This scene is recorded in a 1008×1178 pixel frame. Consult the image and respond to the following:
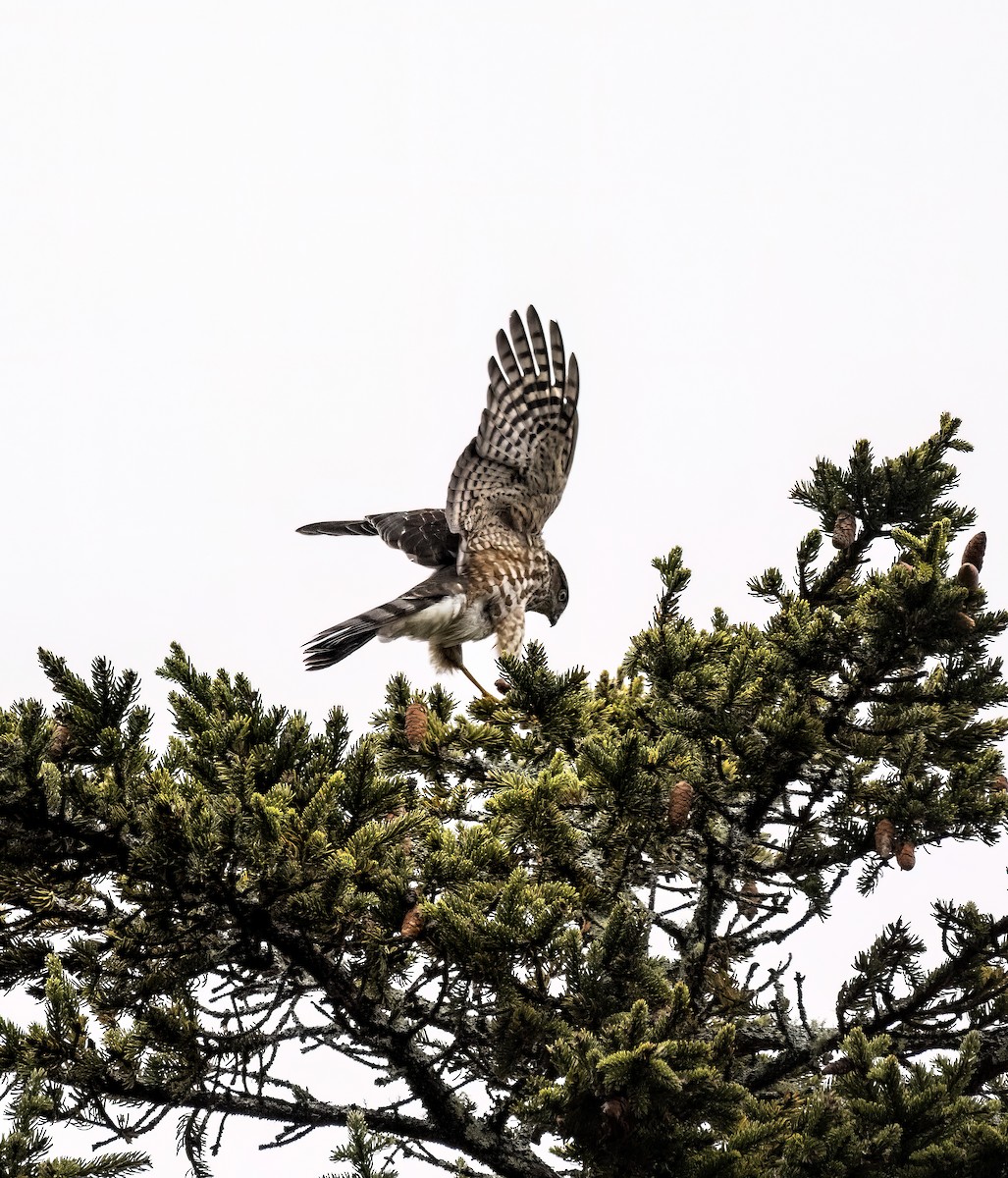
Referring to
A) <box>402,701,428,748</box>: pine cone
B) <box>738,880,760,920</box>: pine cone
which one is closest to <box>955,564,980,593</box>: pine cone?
<box>738,880,760,920</box>: pine cone

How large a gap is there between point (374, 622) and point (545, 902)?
4.12 m

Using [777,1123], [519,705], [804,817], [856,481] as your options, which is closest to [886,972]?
[804,817]

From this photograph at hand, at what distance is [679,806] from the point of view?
4.03 meters

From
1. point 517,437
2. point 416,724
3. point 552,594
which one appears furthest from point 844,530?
point 552,594

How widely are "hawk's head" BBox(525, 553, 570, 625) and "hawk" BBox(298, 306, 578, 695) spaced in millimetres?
432

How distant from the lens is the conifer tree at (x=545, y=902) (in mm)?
3746

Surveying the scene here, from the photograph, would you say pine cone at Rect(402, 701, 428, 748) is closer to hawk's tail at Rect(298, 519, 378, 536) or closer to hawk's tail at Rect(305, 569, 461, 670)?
hawk's tail at Rect(305, 569, 461, 670)

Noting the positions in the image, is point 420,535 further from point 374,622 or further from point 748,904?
point 748,904

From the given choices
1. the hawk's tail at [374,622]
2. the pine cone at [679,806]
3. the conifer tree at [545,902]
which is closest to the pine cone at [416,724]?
the conifer tree at [545,902]

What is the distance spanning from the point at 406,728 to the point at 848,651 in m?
1.72

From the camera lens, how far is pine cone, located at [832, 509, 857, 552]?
6066 mm

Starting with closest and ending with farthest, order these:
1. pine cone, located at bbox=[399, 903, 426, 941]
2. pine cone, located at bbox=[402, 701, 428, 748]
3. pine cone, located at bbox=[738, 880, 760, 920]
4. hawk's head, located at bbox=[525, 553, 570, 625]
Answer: pine cone, located at bbox=[399, 903, 426, 941]
pine cone, located at bbox=[402, 701, 428, 748]
pine cone, located at bbox=[738, 880, 760, 920]
hawk's head, located at bbox=[525, 553, 570, 625]

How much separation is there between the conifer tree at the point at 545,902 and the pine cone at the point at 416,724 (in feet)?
0.06

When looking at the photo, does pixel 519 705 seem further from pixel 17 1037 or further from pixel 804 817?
pixel 17 1037
